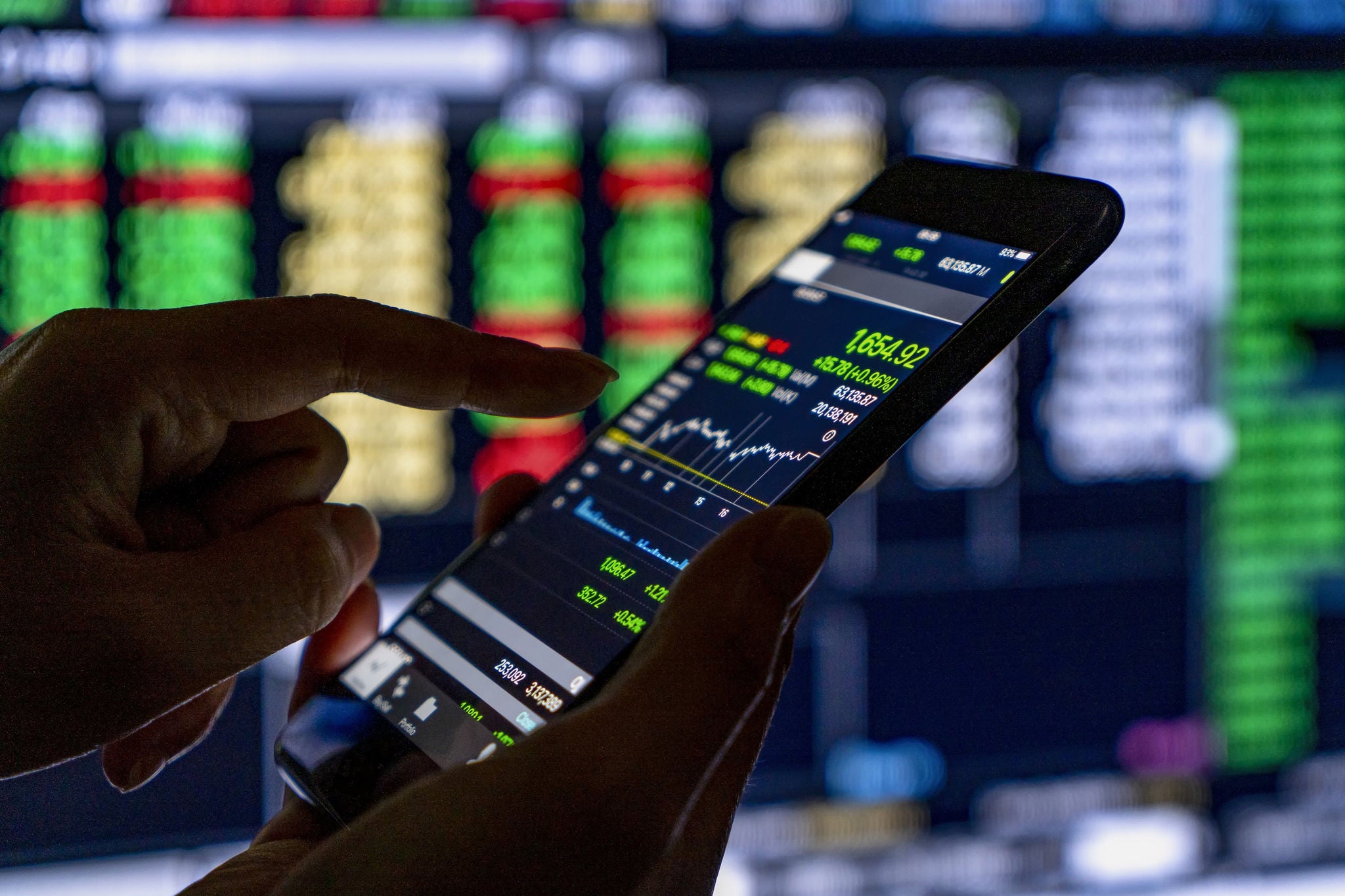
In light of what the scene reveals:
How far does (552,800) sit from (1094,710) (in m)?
0.89

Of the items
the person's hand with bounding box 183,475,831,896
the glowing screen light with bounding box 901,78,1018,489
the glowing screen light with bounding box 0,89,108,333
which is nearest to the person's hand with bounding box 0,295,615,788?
the person's hand with bounding box 183,475,831,896

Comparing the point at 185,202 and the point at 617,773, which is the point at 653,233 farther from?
the point at 617,773

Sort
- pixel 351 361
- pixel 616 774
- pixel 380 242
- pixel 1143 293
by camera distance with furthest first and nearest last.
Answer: pixel 1143 293, pixel 380 242, pixel 351 361, pixel 616 774

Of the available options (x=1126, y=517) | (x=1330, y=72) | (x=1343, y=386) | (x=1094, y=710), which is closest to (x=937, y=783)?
(x=1094, y=710)

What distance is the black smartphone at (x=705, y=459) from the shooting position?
500mm

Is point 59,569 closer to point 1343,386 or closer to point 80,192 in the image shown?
point 80,192

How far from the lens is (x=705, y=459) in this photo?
545mm

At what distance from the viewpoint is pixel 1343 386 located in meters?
1.14

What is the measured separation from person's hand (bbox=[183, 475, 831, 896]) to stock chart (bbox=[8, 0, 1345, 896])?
0.56m

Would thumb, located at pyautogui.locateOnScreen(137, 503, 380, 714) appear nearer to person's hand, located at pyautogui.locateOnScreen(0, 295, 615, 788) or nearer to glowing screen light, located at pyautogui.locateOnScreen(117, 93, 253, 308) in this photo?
person's hand, located at pyautogui.locateOnScreen(0, 295, 615, 788)

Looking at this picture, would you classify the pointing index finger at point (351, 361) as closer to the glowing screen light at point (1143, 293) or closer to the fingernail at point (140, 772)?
the fingernail at point (140, 772)

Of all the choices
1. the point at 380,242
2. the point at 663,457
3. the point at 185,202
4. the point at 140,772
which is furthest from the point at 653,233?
the point at 140,772

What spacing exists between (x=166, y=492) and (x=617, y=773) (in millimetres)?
290

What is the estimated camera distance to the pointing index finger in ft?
1.60
